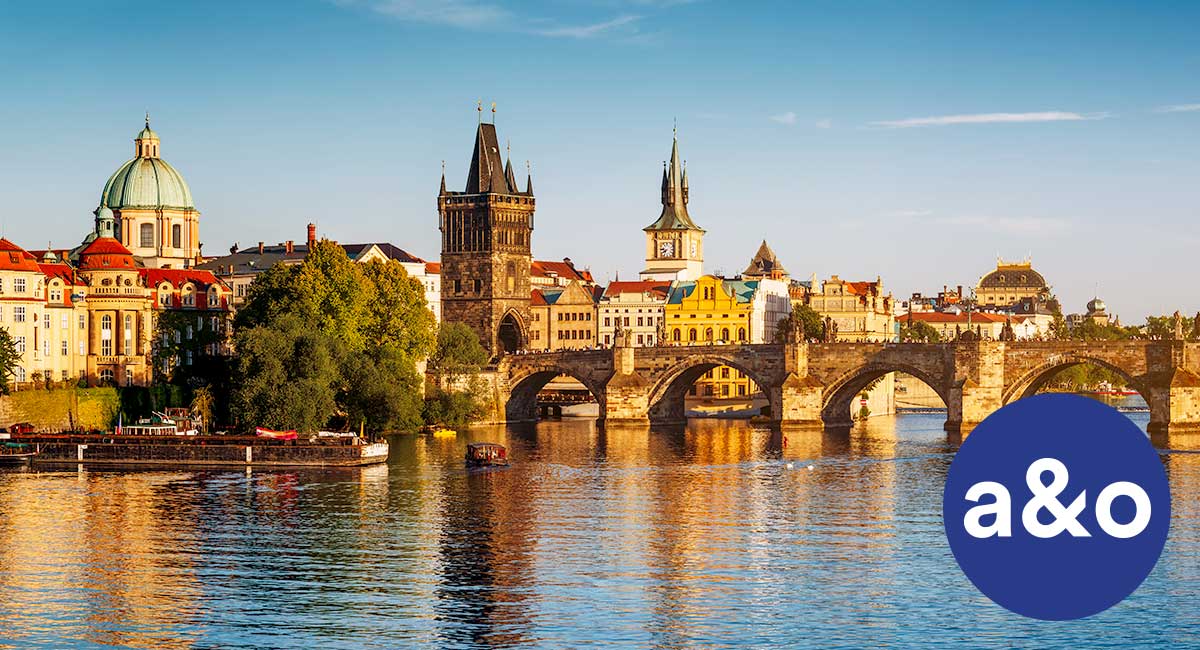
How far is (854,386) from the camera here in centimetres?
14225

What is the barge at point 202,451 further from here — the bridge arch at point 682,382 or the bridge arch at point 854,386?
the bridge arch at point 854,386

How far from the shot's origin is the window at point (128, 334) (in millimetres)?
125812

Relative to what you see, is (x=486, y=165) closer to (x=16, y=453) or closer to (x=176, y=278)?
(x=176, y=278)

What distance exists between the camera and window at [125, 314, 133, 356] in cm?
12581

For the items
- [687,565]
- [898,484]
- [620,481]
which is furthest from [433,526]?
[898,484]

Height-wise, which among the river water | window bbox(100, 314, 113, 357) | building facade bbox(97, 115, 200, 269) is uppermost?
building facade bbox(97, 115, 200, 269)

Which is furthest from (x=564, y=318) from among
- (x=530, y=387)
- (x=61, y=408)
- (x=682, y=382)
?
(x=61, y=408)

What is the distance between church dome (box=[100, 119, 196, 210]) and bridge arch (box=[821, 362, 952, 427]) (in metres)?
63.4

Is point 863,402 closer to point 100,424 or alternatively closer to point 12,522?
point 100,424

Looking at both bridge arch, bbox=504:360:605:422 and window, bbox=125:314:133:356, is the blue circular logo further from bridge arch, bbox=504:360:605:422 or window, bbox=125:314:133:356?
bridge arch, bbox=504:360:605:422

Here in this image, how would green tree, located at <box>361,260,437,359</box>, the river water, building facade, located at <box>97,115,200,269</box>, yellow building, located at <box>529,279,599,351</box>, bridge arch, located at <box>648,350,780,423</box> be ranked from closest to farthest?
the river water → green tree, located at <box>361,260,437,359</box> → bridge arch, located at <box>648,350,780,423</box> → building facade, located at <box>97,115,200,269</box> → yellow building, located at <box>529,279,599,351</box>

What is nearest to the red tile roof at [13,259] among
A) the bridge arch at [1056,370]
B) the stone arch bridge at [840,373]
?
the stone arch bridge at [840,373]

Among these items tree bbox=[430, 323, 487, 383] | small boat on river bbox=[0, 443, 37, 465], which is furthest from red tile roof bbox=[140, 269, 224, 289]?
small boat on river bbox=[0, 443, 37, 465]

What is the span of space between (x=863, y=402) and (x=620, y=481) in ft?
A: 218
